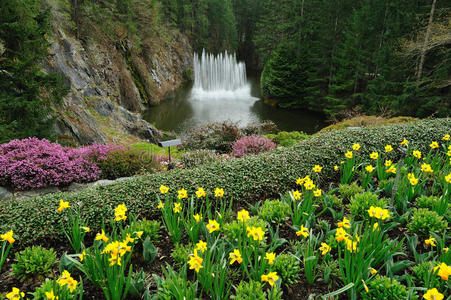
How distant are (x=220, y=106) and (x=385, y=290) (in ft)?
60.2

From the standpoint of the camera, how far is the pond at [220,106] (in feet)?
51.9

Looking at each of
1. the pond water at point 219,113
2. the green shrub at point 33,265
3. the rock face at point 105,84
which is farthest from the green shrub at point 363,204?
the pond water at point 219,113

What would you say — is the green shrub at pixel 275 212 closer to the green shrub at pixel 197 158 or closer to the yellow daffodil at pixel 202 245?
the yellow daffodil at pixel 202 245

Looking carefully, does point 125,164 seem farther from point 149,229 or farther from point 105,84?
point 105,84

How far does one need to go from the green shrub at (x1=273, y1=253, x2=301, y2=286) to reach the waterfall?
72.7 ft

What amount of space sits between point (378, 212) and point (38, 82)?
673 cm

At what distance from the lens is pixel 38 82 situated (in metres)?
5.77

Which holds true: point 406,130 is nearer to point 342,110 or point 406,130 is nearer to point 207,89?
point 342,110

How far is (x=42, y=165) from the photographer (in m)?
4.59

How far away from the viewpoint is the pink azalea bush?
4367 millimetres

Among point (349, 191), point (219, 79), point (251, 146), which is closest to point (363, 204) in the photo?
point (349, 191)

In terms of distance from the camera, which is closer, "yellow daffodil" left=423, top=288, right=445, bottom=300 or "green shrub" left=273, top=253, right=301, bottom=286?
"yellow daffodil" left=423, top=288, right=445, bottom=300

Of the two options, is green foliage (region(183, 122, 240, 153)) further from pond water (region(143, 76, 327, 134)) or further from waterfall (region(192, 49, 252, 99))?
waterfall (region(192, 49, 252, 99))

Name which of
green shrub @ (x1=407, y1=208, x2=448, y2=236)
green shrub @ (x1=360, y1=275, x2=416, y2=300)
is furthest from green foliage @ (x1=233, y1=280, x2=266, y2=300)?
green shrub @ (x1=407, y1=208, x2=448, y2=236)
